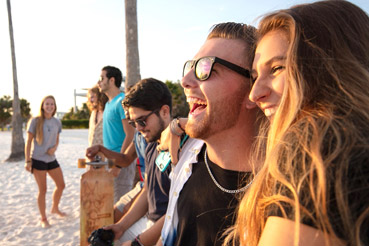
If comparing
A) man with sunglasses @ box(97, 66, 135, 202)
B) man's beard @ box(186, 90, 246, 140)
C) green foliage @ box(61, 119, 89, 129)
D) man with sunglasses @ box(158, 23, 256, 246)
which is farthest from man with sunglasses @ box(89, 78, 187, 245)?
green foliage @ box(61, 119, 89, 129)

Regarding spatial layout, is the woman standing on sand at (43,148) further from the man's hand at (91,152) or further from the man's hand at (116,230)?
the man's hand at (116,230)

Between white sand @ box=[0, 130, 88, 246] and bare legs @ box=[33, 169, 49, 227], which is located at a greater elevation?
bare legs @ box=[33, 169, 49, 227]

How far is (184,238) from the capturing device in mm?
1583

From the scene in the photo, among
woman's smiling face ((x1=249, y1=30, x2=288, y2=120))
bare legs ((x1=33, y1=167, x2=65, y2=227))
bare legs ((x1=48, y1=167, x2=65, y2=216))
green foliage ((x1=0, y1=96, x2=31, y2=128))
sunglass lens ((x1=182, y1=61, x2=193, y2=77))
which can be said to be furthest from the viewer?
green foliage ((x1=0, y1=96, x2=31, y2=128))

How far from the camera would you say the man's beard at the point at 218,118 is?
1.54 metres

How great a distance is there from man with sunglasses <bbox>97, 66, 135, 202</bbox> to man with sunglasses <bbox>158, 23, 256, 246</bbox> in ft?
8.30

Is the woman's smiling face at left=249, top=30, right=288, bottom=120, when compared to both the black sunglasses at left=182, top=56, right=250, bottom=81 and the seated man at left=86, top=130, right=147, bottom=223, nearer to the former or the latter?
the black sunglasses at left=182, top=56, right=250, bottom=81

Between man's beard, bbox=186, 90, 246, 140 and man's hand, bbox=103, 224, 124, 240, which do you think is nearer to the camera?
man's beard, bbox=186, 90, 246, 140

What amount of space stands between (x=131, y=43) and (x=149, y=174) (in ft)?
15.1

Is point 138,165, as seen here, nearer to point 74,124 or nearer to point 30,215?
point 30,215

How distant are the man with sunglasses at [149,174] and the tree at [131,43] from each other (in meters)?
3.55

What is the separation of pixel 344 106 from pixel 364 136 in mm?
131

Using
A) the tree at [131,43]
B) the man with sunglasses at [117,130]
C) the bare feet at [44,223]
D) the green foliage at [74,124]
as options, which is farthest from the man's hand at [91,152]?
the green foliage at [74,124]

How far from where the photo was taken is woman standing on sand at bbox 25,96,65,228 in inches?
215
